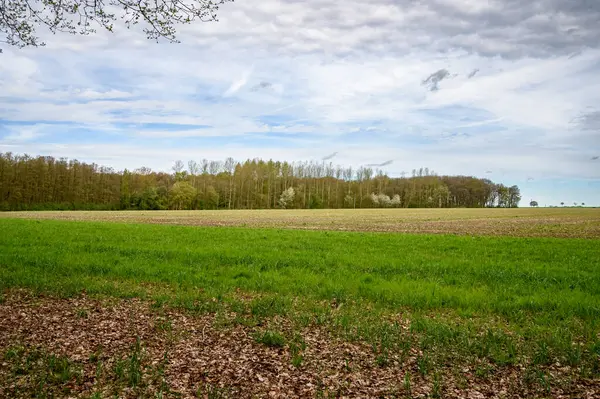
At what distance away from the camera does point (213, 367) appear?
6.47 metres

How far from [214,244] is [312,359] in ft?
45.4

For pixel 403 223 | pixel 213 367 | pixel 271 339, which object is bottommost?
pixel 213 367

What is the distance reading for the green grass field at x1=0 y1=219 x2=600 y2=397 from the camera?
24.2 ft

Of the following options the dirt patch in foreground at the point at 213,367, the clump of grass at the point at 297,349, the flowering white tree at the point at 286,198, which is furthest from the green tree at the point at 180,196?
the clump of grass at the point at 297,349

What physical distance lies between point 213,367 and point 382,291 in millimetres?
6251

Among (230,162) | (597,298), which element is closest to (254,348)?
(597,298)

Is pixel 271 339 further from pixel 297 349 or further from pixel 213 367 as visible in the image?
pixel 213 367

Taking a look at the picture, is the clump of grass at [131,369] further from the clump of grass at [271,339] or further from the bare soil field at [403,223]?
the bare soil field at [403,223]

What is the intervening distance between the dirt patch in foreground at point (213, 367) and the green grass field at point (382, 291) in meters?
0.14

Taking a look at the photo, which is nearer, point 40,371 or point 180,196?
point 40,371

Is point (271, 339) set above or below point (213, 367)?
above

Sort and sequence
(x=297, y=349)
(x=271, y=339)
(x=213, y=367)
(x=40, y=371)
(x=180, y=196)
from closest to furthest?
(x=40, y=371) < (x=213, y=367) < (x=297, y=349) < (x=271, y=339) < (x=180, y=196)

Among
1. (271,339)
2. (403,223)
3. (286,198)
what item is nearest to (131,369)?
(271,339)

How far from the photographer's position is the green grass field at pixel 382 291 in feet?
24.2
